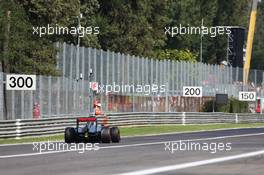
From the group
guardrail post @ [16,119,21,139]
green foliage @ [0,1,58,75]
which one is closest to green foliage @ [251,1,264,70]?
green foliage @ [0,1,58,75]

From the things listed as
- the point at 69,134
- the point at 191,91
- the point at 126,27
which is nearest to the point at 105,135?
the point at 69,134

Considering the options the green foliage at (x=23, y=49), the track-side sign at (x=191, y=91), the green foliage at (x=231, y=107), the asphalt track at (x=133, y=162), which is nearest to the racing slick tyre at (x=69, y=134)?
the asphalt track at (x=133, y=162)

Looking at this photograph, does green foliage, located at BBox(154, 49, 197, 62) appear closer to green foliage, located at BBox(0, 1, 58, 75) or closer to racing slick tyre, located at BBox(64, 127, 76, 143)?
green foliage, located at BBox(0, 1, 58, 75)

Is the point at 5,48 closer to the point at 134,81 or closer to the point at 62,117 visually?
the point at 134,81

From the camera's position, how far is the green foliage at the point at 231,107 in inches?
2307

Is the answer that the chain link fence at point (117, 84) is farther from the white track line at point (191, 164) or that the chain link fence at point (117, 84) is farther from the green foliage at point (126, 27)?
the green foliage at point (126, 27)

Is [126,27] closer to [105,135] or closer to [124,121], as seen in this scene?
[124,121]

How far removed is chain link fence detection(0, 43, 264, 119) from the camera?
34.4 meters

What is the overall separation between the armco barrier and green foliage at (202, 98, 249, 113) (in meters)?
1.71

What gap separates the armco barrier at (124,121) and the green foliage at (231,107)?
5.62 ft

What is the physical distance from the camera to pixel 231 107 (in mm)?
63438

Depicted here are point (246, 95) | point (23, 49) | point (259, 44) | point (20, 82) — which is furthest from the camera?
point (259, 44)

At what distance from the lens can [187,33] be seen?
4067 inches

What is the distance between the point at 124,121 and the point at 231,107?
73.0ft
